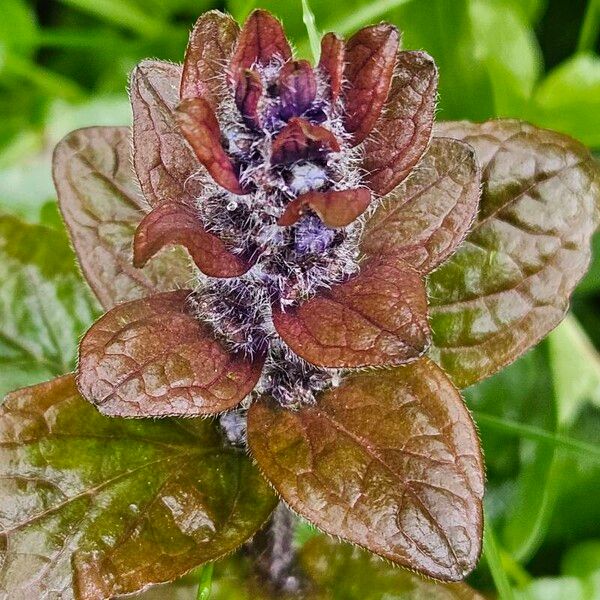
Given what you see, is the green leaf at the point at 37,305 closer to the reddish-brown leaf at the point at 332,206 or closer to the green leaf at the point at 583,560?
the reddish-brown leaf at the point at 332,206

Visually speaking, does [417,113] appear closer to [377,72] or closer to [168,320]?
[377,72]

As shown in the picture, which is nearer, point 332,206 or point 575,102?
point 332,206

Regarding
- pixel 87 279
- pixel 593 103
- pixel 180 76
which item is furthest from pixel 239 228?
pixel 593 103

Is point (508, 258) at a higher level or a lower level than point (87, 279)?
higher

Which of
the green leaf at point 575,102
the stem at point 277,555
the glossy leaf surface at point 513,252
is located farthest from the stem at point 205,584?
the green leaf at point 575,102

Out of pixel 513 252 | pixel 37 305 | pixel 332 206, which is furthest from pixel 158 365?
pixel 37 305

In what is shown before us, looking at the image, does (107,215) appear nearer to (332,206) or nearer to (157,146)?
(157,146)
